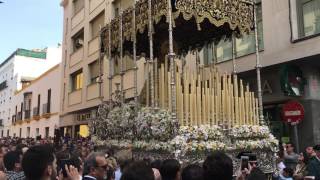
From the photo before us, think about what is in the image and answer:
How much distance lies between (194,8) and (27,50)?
4856 cm

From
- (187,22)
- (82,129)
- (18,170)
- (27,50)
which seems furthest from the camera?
(27,50)

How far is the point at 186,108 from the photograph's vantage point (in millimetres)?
7637

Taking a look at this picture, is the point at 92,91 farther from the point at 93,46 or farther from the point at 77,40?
the point at 77,40

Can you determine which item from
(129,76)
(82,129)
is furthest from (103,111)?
(82,129)

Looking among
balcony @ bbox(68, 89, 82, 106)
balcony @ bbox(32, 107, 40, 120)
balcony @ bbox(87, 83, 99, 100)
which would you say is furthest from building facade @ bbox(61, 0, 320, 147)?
balcony @ bbox(32, 107, 40, 120)

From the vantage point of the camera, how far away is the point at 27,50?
5306cm

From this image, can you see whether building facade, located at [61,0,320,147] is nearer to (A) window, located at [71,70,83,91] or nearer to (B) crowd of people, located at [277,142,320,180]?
(B) crowd of people, located at [277,142,320,180]

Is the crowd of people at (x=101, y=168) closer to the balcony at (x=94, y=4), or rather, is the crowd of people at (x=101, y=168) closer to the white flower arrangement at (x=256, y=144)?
the white flower arrangement at (x=256, y=144)

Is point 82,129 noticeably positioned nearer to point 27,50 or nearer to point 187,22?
point 187,22

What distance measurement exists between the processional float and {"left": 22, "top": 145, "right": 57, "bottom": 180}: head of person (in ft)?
12.7

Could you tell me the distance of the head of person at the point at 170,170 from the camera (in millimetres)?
4031

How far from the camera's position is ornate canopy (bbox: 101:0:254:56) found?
27.7 ft

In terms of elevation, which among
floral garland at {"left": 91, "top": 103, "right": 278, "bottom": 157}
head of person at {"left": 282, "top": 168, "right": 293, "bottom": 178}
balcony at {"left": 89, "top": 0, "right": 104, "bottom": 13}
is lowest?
head of person at {"left": 282, "top": 168, "right": 293, "bottom": 178}

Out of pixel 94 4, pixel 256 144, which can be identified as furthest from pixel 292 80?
pixel 94 4
